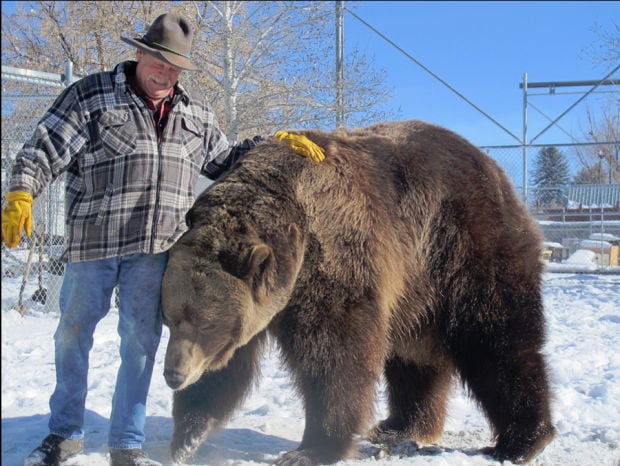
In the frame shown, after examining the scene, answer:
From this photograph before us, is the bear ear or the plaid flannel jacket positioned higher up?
the plaid flannel jacket

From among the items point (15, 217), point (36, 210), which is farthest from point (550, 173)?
point (15, 217)

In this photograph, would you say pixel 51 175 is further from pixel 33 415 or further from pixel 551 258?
pixel 551 258

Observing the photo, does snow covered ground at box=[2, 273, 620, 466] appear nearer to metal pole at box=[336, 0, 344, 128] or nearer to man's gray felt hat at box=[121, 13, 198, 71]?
man's gray felt hat at box=[121, 13, 198, 71]

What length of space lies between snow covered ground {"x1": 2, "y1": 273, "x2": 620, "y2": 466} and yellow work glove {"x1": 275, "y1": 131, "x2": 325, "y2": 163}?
150cm

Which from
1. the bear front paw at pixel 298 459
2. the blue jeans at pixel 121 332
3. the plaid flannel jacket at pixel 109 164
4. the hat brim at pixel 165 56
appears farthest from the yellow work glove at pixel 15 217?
the bear front paw at pixel 298 459

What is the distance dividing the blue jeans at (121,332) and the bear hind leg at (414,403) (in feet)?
6.17

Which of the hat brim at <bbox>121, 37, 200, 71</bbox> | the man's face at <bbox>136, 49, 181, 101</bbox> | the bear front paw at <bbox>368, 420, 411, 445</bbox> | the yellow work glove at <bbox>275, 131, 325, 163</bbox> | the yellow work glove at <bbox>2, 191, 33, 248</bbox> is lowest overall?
the bear front paw at <bbox>368, 420, 411, 445</bbox>

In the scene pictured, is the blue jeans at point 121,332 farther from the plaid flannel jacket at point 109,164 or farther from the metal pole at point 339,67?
the metal pole at point 339,67

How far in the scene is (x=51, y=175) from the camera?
11.3 ft

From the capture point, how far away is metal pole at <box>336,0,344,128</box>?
27.4 feet

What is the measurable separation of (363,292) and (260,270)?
642mm

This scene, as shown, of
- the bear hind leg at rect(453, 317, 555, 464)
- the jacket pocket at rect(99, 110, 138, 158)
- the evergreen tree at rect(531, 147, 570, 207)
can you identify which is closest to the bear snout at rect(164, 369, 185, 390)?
the jacket pocket at rect(99, 110, 138, 158)

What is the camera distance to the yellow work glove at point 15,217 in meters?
2.99

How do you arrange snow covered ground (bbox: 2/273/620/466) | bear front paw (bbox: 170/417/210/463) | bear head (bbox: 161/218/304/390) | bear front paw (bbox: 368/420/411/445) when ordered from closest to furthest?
bear head (bbox: 161/218/304/390), bear front paw (bbox: 170/417/210/463), snow covered ground (bbox: 2/273/620/466), bear front paw (bbox: 368/420/411/445)
